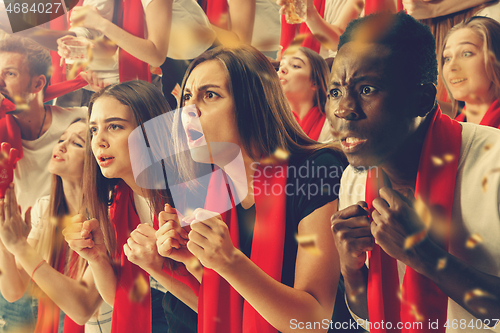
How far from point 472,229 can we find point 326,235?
0.99 ft

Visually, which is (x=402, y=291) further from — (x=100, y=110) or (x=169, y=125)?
(x=100, y=110)

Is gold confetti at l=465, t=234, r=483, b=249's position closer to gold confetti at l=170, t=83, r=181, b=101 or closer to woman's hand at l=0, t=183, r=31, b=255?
gold confetti at l=170, t=83, r=181, b=101

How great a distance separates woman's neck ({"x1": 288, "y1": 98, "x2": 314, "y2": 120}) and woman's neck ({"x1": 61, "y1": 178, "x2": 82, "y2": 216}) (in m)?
0.73

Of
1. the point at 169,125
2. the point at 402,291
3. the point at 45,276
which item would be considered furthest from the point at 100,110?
the point at 402,291

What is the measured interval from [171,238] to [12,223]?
658 mm

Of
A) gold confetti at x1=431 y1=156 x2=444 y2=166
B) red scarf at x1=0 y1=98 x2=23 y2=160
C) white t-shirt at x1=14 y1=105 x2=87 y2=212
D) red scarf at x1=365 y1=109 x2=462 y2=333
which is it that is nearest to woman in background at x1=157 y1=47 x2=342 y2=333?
red scarf at x1=365 y1=109 x2=462 y2=333

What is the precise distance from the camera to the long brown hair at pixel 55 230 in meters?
1.27

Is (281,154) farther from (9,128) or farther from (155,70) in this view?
(9,128)

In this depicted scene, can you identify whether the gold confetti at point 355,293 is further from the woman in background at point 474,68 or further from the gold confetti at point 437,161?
the woman in background at point 474,68

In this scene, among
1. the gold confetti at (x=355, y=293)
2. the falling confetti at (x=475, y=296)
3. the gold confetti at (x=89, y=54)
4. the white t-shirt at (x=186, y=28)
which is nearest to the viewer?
the falling confetti at (x=475, y=296)

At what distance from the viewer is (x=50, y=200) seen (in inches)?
51.2

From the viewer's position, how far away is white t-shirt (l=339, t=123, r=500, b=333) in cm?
79

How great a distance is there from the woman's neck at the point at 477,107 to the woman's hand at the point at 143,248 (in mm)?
838

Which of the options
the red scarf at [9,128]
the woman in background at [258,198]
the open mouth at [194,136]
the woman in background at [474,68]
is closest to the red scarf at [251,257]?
the woman in background at [258,198]
